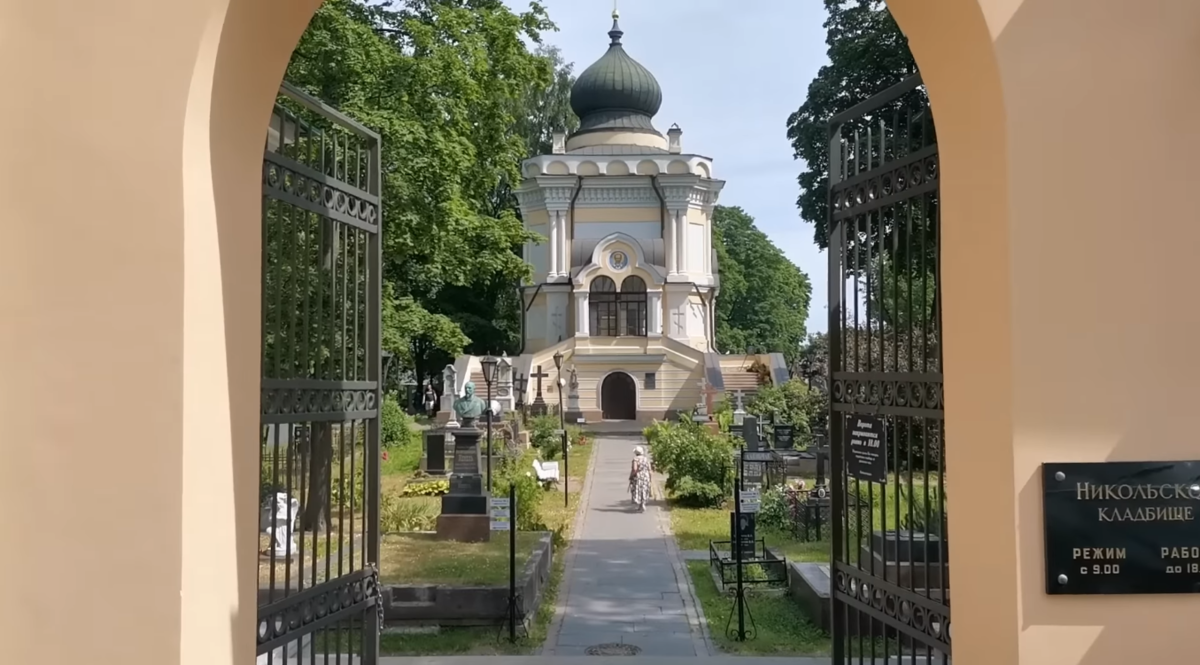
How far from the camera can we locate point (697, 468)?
17.5 metres

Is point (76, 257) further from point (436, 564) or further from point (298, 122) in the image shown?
point (436, 564)

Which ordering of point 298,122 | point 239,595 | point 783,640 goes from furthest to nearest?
point 783,640
point 298,122
point 239,595

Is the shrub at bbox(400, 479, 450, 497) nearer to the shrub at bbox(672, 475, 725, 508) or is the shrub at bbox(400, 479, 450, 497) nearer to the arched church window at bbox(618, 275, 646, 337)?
the shrub at bbox(672, 475, 725, 508)

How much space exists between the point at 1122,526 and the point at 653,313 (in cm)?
3361

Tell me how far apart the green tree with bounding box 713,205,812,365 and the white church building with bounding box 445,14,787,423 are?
14.2 meters

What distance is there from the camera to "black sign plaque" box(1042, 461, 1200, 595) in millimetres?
3107

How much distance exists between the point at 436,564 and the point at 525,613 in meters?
1.84

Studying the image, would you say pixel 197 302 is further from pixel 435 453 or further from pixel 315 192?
pixel 435 453

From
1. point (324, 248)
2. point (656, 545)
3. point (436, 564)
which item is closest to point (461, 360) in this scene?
point (656, 545)

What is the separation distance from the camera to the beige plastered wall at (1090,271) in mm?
3102

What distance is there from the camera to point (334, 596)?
13.2 feet

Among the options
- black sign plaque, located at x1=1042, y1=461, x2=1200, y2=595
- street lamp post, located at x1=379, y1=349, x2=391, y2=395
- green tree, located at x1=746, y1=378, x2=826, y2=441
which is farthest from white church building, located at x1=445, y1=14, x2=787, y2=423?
black sign plaque, located at x1=1042, y1=461, x2=1200, y2=595

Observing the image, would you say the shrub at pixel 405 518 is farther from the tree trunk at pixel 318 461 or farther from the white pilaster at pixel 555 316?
the white pilaster at pixel 555 316

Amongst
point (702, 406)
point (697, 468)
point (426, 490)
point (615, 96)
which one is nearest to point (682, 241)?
point (615, 96)
